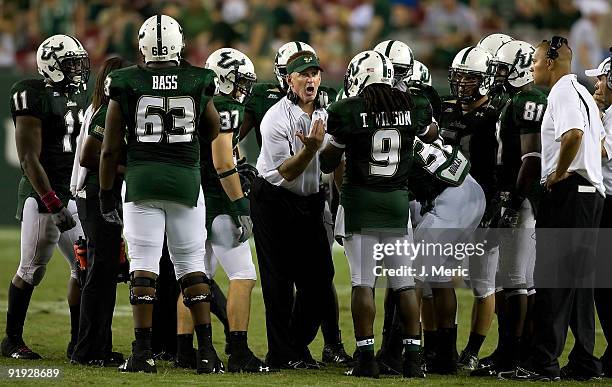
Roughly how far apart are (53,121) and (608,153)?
11.6ft

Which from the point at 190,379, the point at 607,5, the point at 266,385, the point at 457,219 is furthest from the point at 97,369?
the point at 607,5

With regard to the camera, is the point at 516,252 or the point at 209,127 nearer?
the point at 209,127

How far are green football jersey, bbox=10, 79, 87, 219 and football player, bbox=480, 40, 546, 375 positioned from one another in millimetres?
2765

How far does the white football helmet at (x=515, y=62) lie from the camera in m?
7.55

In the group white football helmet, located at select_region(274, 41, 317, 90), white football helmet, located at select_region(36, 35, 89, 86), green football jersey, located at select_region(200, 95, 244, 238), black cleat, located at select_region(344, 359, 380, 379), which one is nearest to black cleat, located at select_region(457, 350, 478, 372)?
black cleat, located at select_region(344, 359, 380, 379)

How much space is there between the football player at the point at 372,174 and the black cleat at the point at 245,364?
1.84 ft

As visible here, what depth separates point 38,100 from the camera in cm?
734

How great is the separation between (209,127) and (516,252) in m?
2.12

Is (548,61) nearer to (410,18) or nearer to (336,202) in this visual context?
(336,202)

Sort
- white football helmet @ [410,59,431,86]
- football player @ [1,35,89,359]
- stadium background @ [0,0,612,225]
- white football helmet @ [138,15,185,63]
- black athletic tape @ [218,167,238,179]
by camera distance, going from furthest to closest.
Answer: stadium background @ [0,0,612,225] < white football helmet @ [410,59,431,86] < football player @ [1,35,89,359] < black athletic tape @ [218,167,238,179] < white football helmet @ [138,15,185,63]

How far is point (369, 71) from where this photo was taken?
6824 mm

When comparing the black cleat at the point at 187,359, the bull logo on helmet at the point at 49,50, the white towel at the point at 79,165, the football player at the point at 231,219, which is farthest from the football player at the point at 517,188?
the bull logo on helmet at the point at 49,50

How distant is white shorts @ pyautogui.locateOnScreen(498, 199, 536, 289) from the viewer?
728cm

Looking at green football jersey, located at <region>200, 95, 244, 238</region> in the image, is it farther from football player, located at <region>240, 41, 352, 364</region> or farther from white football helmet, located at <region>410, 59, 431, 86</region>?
white football helmet, located at <region>410, 59, 431, 86</region>
